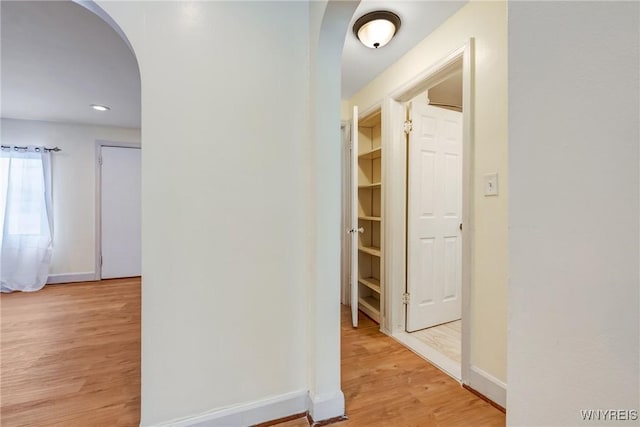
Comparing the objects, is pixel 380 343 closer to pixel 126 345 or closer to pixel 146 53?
pixel 126 345

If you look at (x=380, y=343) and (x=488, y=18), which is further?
(x=380, y=343)

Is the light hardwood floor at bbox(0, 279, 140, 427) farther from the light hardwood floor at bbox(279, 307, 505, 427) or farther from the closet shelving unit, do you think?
the closet shelving unit

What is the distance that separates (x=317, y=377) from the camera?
4.54 feet

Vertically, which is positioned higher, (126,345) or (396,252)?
(396,252)

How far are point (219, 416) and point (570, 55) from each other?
169 cm

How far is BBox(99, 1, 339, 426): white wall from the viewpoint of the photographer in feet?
3.86

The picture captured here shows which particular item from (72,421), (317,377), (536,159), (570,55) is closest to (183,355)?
(317,377)

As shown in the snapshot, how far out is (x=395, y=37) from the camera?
6.40ft

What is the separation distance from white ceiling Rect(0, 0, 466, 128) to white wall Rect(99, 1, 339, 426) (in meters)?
0.85

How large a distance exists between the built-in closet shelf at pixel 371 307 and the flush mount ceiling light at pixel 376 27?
90.1 inches

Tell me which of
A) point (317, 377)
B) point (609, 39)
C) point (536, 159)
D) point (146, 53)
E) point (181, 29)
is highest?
point (181, 29)

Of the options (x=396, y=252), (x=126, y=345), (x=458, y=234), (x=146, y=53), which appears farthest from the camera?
(x=458, y=234)

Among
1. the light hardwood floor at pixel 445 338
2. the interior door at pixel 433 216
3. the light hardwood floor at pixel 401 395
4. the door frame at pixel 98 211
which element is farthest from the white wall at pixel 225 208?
the door frame at pixel 98 211

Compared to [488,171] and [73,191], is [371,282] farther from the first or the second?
[73,191]
